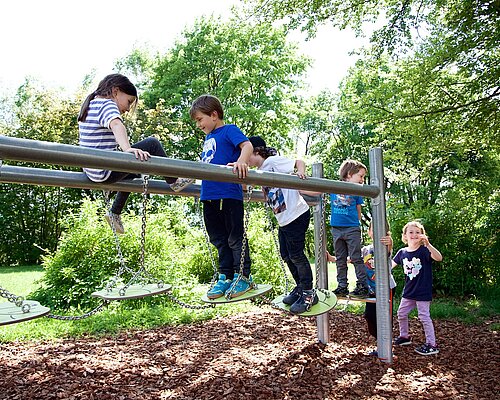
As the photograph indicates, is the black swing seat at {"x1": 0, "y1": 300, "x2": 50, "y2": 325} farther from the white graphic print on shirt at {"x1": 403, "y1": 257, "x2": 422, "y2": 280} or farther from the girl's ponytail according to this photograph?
the white graphic print on shirt at {"x1": 403, "y1": 257, "x2": 422, "y2": 280}

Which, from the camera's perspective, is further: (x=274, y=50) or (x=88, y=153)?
(x=274, y=50)

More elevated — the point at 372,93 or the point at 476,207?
the point at 372,93

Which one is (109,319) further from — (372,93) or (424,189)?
(424,189)

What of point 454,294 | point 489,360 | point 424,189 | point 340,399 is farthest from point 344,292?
point 424,189

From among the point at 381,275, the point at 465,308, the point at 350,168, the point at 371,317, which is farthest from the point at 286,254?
the point at 465,308

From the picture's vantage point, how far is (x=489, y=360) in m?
4.73

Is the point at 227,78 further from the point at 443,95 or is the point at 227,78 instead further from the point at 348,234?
the point at 348,234

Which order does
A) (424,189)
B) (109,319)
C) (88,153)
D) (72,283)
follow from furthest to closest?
(424,189)
(72,283)
(109,319)
(88,153)

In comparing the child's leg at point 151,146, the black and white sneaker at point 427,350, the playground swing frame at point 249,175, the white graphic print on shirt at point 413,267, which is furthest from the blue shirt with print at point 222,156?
the black and white sneaker at point 427,350

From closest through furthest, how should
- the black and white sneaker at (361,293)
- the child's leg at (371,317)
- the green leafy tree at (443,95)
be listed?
1. the black and white sneaker at (361,293)
2. the child's leg at (371,317)
3. the green leafy tree at (443,95)

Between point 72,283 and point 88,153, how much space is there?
5.75 metres

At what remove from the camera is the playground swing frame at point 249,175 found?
2518mm

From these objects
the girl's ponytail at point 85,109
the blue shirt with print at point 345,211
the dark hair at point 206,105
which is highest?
the dark hair at point 206,105

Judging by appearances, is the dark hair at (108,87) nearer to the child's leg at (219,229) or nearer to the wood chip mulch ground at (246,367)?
the child's leg at (219,229)
